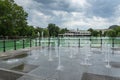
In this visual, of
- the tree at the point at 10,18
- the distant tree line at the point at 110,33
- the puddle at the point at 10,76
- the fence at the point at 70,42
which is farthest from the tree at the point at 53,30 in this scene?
the puddle at the point at 10,76

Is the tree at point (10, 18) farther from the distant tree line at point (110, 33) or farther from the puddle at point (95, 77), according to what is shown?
the distant tree line at point (110, 33)

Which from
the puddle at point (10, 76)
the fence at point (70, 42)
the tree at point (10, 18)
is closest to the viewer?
the puddle at point (10, 76)

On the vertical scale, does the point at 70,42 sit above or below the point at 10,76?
above

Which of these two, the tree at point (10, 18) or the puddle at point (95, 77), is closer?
the puddle at point (95, 77)

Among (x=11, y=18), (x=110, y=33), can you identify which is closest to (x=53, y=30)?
(x=110, y=33)

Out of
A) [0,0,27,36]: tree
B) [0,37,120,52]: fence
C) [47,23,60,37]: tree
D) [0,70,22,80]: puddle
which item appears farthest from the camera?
[47,23,60,37]: tree

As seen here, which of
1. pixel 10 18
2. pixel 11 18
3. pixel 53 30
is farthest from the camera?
pixel 53 30

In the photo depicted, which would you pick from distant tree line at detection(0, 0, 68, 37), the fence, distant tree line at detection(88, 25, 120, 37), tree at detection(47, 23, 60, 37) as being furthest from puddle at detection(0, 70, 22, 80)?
tree at detection(47, 23, 60, 37)

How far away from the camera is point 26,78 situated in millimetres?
4297

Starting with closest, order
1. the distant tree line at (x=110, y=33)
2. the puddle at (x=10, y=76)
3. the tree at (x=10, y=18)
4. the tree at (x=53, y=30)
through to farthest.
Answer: the puddle at (x=10, y=76) → the tree at (x=10, y=18) → the distant tree line at (x=110, y=33) → the tree at (x=53, y=30)

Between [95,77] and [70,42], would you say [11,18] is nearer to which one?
[70,42]

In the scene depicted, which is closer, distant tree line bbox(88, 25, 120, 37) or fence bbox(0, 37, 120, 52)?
fence bbox(0, 37, 120, 52)

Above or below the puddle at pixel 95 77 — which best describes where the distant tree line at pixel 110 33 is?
above

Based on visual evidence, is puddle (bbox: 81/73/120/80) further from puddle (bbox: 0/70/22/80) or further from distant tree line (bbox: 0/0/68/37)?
distant tree line (bbox: 0/0/68/37)
